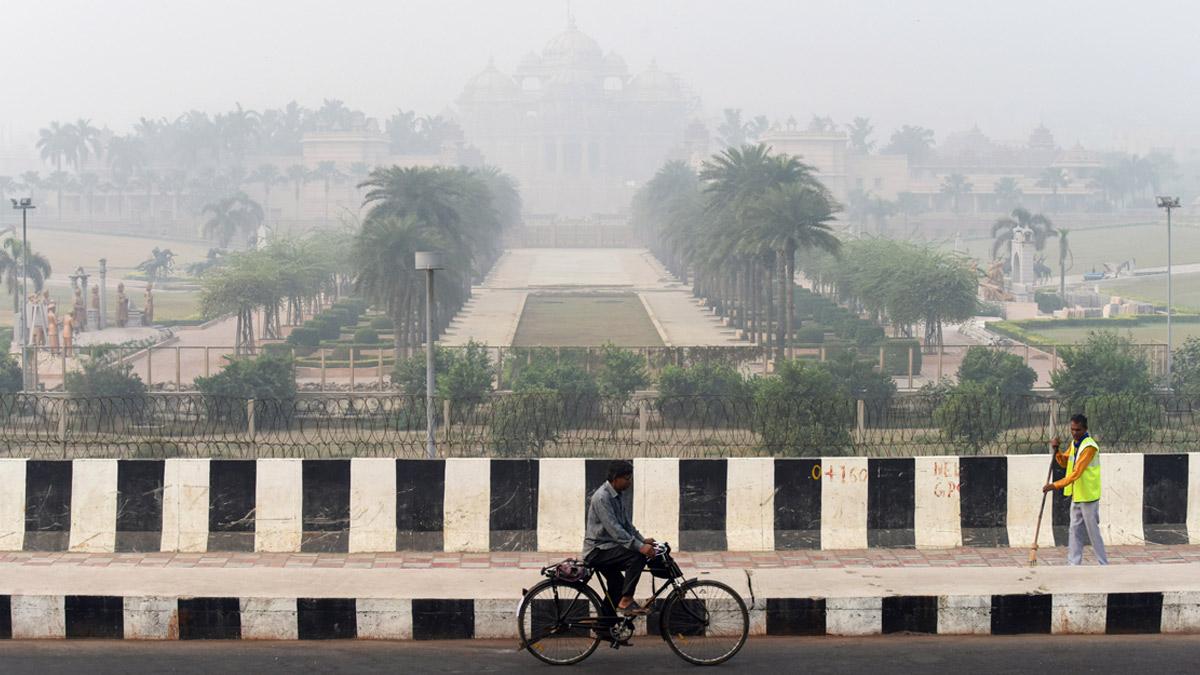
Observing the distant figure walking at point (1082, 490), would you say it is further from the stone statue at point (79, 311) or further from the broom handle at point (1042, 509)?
the stone statue at point (79, 311)

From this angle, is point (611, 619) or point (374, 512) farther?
point (374, 512)

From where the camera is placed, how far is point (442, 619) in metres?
12.2

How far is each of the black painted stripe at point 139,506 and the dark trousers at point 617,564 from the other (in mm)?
5252

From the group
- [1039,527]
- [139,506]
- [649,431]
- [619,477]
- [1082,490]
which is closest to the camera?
[619,477]

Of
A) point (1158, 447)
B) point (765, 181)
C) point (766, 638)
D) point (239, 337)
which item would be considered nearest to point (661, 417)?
point (1158, 447)

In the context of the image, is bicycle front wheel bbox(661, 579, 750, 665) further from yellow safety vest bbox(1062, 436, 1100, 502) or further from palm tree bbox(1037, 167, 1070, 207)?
palm tree bbox(1037, 167, 1070, 207)

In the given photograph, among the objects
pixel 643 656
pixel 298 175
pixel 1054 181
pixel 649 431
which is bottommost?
pixel 643 656

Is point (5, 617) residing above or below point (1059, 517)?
below

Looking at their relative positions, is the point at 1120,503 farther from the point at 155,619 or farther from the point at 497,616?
the point at 155,619

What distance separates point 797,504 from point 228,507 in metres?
5.21

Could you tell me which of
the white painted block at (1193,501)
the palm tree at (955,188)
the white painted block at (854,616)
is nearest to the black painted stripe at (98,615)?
the white painted block at (854,616)

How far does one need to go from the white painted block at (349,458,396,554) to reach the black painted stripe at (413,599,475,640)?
3219 millimetres

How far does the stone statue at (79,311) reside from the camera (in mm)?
57125

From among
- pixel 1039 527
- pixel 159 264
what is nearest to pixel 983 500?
pixel 1039 527
